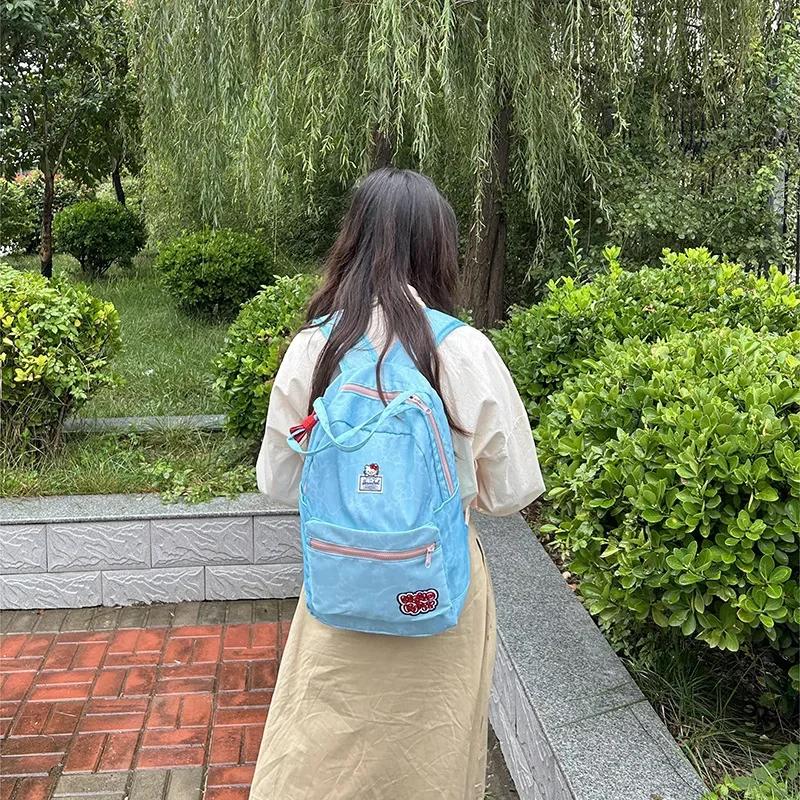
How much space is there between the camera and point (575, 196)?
546cm

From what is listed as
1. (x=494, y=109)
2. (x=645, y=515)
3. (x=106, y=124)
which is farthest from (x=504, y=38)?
(x=106, y=124)

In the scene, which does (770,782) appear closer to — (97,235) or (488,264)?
(488,264)

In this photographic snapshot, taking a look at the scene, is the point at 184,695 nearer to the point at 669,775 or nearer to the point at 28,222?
the point at 669,775

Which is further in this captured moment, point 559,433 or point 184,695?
point 184,695

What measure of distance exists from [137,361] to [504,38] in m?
3.43

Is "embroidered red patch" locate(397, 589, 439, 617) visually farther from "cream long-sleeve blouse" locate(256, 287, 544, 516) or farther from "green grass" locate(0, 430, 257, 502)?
"green grass" locate(0, 430, 257, 502)

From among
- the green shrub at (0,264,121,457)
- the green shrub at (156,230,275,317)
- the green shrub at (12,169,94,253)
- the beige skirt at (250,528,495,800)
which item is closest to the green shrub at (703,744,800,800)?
the beige skirt at (250,528,495,800)

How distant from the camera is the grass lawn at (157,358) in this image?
5008 millimetres

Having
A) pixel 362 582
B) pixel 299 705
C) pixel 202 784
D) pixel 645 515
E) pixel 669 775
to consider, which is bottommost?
pixel 202 784

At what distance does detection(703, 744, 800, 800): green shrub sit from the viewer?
1937mm

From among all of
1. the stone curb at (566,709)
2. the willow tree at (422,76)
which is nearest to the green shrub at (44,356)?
the willow tree at (422,76)

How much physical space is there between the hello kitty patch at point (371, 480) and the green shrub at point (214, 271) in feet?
21.1

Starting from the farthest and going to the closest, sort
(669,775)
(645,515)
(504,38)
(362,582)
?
(504,38) < (645,515) < (669,775) < (362,582)

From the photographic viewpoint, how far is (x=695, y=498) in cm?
210
